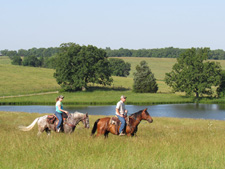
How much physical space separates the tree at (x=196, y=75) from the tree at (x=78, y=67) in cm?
1837

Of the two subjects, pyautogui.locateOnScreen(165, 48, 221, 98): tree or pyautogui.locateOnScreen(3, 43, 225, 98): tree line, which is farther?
pyautogui.locateOnScreen(3, 43, 225, 98): tree line

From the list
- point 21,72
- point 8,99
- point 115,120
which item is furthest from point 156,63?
point 115,120

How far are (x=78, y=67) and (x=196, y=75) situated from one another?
27370mm

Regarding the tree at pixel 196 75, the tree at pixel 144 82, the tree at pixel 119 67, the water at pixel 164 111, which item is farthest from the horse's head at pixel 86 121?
the tree at pixel 119 67

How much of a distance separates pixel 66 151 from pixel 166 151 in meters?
2.97

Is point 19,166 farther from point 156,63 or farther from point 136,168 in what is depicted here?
point 156,63

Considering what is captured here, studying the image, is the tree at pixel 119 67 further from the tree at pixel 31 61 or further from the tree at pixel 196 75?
the tree at pixel 196 75

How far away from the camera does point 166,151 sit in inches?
428

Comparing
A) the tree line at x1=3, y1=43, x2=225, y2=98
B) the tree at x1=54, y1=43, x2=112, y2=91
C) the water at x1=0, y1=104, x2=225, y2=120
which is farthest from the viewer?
the tree at x1=54, y1=43, x2=112, y2=91

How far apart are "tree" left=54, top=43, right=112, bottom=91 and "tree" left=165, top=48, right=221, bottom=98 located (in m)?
18.4

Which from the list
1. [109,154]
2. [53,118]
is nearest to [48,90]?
[53,118]

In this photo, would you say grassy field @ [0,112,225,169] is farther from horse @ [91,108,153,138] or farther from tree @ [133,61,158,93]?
tree @ [133,61,158,93]

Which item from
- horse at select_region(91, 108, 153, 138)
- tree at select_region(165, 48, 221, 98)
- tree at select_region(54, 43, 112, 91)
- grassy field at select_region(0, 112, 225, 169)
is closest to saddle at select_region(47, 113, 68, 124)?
horse at select_region(91, 108, 153, 138)

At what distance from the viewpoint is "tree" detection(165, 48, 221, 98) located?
74750 millimetres
